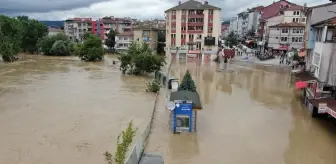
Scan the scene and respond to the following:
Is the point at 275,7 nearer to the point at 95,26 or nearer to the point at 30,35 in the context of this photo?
the point at 95,26

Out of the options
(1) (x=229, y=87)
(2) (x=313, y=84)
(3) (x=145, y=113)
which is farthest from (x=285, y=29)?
(3) (x=145, y=113)

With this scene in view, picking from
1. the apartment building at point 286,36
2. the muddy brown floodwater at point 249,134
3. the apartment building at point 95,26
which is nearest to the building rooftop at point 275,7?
the apartment building at point 286,36

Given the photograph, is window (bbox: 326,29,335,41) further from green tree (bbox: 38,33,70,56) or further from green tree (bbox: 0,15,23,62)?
green tree (bbox: 38,33,70,56)

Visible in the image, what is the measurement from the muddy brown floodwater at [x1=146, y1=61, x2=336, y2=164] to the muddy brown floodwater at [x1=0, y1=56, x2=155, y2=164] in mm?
2681

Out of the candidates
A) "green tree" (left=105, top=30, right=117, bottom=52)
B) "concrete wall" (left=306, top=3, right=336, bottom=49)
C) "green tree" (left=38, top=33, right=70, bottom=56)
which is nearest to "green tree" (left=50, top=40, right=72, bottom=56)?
"green tree" (left=38, top=33, right=70, bottom=56)

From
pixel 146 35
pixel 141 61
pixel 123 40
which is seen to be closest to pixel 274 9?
pixel 146 35

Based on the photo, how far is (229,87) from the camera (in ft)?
105

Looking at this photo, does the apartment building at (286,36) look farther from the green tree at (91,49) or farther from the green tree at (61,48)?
the green tree at (61,48)

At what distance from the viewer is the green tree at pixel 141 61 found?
122 feet

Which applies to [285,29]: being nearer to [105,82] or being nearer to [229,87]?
[229,87]

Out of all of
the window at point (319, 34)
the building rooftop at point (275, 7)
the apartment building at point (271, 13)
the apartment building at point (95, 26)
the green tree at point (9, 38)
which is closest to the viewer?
the window at point (319, 34)

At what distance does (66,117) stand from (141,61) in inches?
741

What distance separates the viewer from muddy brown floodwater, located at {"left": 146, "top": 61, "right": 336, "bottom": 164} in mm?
14117

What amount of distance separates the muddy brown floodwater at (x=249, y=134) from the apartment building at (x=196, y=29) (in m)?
32.0
